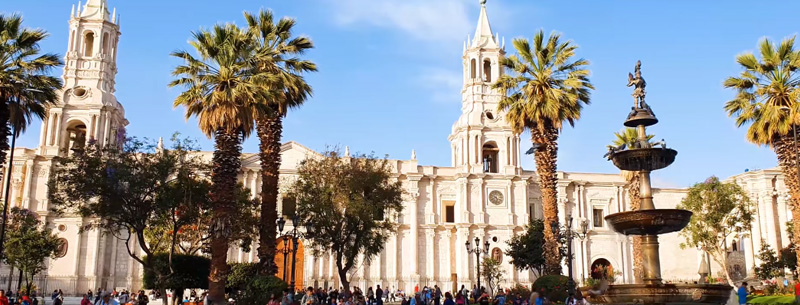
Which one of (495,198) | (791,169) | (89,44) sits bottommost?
(791,169)

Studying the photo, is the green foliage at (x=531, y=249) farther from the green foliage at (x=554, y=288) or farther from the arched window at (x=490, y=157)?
the green foliage at (x=554, y=288)

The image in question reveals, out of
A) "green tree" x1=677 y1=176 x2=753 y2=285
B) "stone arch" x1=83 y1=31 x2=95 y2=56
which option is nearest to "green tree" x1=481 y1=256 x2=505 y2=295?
"green tree" x1=677 y1=176 x2=753 y2=285

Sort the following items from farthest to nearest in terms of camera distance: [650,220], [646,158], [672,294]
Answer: [646,158] → [650,220] → [672,294]

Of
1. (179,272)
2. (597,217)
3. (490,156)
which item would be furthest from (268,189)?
(597,217)

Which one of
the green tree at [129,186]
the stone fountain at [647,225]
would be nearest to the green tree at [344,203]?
the green tree at [129,186]

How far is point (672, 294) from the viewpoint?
15.2m

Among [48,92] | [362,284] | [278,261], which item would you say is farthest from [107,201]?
[362,284]

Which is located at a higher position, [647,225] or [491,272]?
[647,225]

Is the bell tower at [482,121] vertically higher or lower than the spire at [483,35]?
lower

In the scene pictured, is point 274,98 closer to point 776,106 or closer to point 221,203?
point 221,203

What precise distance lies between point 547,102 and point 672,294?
1422 centimetres

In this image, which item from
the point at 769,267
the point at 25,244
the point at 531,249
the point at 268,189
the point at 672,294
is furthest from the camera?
the point at 769,267

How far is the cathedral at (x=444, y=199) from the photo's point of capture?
4281 cm

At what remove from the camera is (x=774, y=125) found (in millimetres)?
26156
